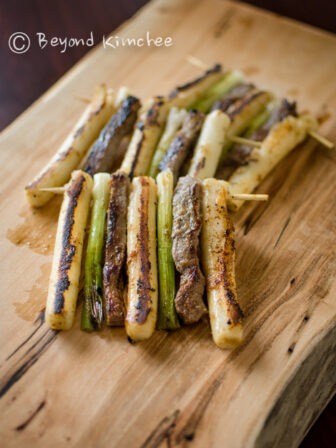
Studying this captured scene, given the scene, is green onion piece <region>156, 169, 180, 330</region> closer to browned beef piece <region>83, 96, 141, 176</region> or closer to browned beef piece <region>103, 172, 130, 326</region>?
browned beef piece <region>103, 172, 130, 326</region>

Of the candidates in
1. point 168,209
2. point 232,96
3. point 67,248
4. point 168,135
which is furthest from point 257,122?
point 67,248

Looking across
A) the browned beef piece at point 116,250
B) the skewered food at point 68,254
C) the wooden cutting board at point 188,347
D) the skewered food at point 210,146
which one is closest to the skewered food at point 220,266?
the wooden cutting board at point 188,347

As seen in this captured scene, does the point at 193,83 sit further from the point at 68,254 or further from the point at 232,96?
the point at 68,254

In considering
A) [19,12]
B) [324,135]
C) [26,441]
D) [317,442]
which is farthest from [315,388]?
[19,12]

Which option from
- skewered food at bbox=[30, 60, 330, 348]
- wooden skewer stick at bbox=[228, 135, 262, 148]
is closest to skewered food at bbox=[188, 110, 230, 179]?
skewered food at bbox=[30, 60, 330, 348]

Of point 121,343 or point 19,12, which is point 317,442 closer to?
point 121,343

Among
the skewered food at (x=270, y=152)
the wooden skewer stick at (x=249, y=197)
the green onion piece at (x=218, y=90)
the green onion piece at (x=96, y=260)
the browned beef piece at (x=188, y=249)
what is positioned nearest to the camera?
the browned beef piece at (x=188, y=249)

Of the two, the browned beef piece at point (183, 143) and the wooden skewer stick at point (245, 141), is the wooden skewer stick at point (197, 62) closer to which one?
the browned beef piece at point (183, 143)
